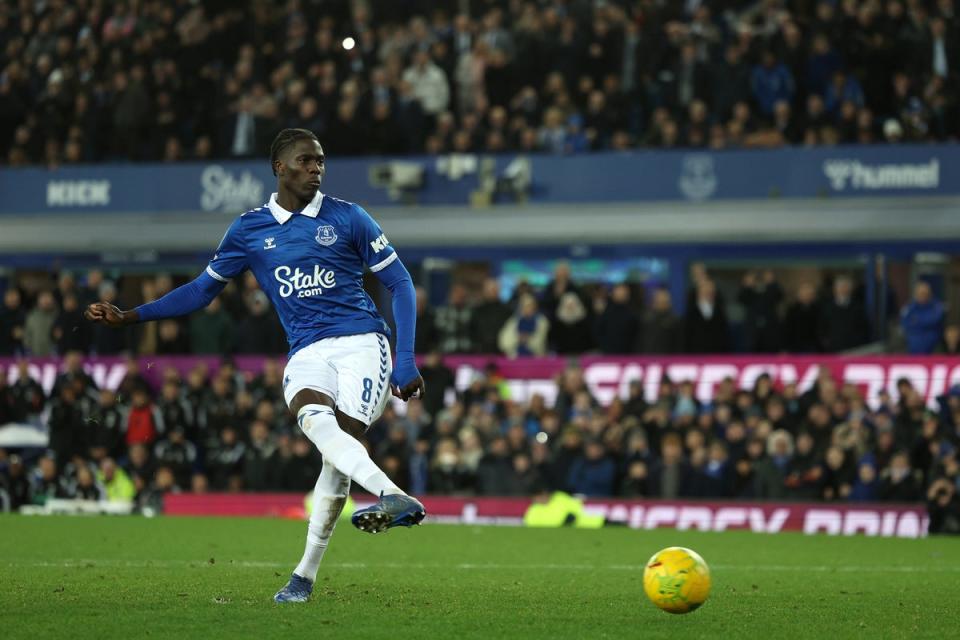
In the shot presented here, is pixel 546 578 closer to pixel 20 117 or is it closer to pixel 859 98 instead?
pixel 859 98

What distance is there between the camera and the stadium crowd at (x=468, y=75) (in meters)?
22.8

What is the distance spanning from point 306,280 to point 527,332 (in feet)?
44.9

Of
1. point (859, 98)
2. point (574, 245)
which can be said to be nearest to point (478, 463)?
point (574, 245)

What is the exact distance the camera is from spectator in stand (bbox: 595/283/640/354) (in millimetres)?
21531

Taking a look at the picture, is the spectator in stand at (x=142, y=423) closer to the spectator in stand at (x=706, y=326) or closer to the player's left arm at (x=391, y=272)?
the spectator in stand at (x=706, y=326)

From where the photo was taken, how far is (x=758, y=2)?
25.3 meters

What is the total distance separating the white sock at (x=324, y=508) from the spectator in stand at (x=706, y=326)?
13211mm

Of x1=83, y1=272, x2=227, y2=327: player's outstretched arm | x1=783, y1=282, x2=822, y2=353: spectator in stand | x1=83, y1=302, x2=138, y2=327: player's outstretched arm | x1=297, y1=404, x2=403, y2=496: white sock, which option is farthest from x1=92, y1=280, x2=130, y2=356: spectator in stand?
x1=297, y1=404, x2=403, y2=496: white sock

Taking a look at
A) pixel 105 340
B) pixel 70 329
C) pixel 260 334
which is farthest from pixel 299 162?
pixel 105 340

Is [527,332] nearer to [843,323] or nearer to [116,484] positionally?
[843,323]

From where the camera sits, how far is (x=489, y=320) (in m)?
22.3

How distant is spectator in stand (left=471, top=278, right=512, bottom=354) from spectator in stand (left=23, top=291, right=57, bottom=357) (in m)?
6.17

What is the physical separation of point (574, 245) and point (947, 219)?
5.53 metres

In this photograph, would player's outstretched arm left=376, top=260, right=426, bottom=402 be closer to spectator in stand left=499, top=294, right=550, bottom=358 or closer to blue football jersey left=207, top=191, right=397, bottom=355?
blue football jersey left=207, top=191, right=397, bottom=355
